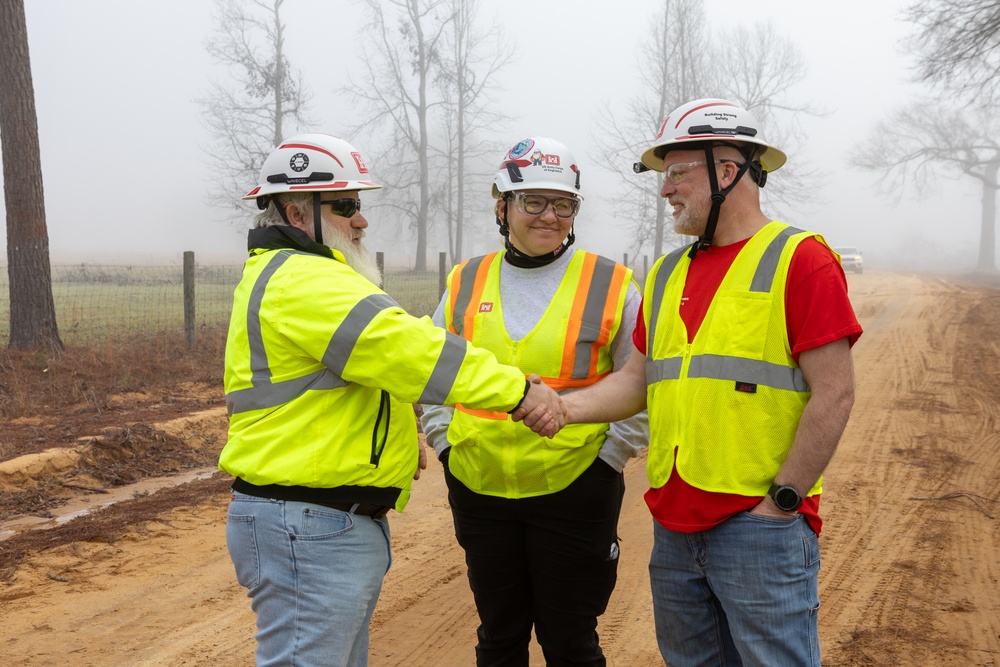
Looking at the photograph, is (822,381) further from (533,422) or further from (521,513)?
(521,513)

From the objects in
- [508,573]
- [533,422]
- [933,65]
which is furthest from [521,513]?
[933,65]

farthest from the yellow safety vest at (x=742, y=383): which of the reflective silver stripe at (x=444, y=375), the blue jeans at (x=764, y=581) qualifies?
the reflective silver stripe at (x=444, y=375)

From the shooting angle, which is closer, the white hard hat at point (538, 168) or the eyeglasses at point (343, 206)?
the eyeglasses at point (343, 206)

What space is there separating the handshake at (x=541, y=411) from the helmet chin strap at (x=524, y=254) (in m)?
0.68

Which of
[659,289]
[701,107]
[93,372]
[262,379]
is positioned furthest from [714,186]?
[93,372]

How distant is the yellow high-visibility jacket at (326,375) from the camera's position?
8.66 ft

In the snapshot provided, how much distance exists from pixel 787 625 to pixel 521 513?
1.16m

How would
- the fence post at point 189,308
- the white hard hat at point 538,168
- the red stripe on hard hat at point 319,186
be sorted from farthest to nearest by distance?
the fence post at point 189,308 < the white hard hat at point 538,168 < the red stripe on hard hat at point 319,186

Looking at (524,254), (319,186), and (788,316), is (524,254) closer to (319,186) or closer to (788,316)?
(319,186)

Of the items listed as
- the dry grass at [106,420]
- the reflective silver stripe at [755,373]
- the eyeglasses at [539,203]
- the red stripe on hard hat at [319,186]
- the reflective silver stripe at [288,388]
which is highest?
the red stripe on hard hat at [319,186]

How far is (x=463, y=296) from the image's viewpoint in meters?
3.71

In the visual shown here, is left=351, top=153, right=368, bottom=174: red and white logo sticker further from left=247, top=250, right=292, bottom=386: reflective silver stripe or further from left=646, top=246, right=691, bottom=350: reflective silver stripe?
left=646, top=246, right=691, bottom=350: reflective silver stripe

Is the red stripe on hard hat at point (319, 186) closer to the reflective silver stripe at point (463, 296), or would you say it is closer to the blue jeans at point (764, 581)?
the reflective silver stripe at point (463, 296)

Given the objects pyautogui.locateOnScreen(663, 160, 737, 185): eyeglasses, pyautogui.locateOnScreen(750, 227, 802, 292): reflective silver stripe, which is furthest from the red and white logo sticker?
pyautogui.locateOnScreen(750, 227, 802, 292): reflective silver stripe
